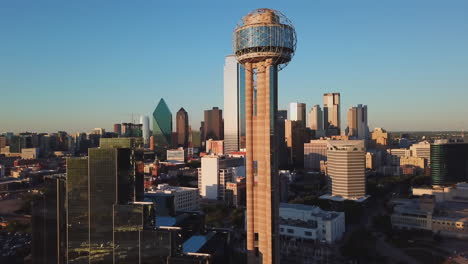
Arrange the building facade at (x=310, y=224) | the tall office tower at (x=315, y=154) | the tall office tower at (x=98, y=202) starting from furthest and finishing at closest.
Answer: the tall office tower at (x=315, y=154) → the building facade at (x=310, y=224) → the tall office tower at (x=98, y=202)

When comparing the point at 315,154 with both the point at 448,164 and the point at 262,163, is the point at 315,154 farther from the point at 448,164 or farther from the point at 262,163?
the point at 262,163

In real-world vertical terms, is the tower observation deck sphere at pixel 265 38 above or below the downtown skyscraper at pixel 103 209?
above

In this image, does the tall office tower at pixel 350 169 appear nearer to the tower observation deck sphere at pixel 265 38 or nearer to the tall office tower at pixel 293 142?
the tower observation deck sphere at pixel 265 38

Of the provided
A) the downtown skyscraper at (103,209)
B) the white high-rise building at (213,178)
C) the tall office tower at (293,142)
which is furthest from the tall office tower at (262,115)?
the tall office tower at (293,142)

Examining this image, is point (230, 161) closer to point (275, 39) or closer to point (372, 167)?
point (372, 167)

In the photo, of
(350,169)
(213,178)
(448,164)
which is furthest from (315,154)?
(213,178)

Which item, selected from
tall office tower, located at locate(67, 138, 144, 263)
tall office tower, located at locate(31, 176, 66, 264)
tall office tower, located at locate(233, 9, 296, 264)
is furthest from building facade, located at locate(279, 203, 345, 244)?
tall office tower, located at locate(31, 176, 66, 264)

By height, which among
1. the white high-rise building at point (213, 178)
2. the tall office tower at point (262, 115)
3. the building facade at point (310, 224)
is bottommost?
Result: the building facade at point (310, 224)
